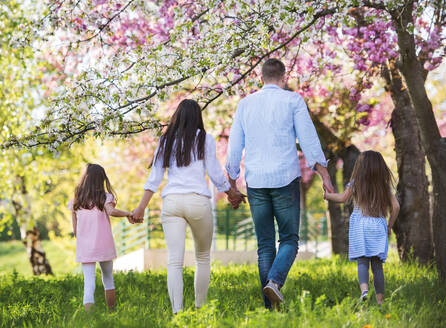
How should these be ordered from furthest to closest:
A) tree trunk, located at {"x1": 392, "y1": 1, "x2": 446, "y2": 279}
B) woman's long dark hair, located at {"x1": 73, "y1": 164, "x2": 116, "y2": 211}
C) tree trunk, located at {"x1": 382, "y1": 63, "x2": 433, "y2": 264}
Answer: tree trunk, located at {"x1": 382, "y1": 63, "x2": 433, "y2": 264} → tree trunk, located at {"x1": 392, "y1": 1, "x2": 446, "y2": 279} → woman's long dark hair, located at {"x1": 73, "y1": 164, "x2": 116, "y2": 211}

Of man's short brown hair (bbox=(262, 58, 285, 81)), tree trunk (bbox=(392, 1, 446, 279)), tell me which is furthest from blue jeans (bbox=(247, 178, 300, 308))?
tree trunk (bbox=(392, 1, 446, 279))

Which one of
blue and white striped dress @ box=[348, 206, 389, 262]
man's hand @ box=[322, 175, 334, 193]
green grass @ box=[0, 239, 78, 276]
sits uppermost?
man's hand @ box=[322, 175, 334, 193]

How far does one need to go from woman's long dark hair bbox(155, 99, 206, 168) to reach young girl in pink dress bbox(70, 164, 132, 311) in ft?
3.21

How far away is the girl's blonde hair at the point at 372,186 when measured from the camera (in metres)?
5.29

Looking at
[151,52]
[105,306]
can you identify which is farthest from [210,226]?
[151,52]

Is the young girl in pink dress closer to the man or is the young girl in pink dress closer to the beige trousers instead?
the beige trousers

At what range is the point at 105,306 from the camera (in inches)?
227

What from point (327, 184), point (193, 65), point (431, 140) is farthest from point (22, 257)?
point (327, 184)

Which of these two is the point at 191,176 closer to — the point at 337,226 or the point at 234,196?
the point at 234,196

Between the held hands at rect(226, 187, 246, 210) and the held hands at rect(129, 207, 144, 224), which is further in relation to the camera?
the held hands at rect(226, 187, 246, 210)

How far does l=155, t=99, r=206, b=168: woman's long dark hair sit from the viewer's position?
4.62 m

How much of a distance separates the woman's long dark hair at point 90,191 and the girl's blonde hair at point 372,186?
2.39m

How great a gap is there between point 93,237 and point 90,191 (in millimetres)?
449

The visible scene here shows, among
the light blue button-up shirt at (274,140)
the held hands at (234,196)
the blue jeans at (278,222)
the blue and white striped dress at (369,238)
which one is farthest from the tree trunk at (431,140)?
the held hands at (234,196)
